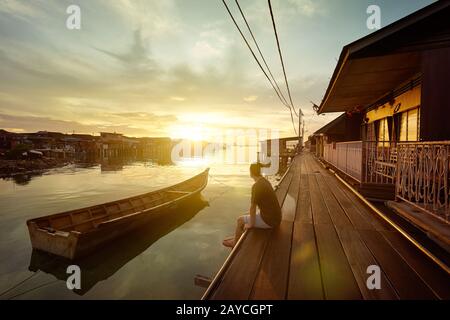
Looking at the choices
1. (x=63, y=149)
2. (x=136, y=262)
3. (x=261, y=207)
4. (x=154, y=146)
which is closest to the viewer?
(x=261, y=207)

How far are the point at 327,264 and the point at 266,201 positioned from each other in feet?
4.70

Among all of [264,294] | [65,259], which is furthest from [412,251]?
[65,259]

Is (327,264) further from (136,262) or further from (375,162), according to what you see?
(136,262)

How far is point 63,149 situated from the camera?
8394cm

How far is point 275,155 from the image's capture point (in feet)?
187

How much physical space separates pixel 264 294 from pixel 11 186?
38.0 meters

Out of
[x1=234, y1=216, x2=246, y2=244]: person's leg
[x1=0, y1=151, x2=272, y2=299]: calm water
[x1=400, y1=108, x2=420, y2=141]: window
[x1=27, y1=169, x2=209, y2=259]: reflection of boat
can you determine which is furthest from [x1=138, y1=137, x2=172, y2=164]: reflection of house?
[x1=234, y1=216, x2=246, y2=244]: person's leg

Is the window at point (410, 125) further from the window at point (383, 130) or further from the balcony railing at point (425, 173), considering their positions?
the balcony railing at point (425, 173)

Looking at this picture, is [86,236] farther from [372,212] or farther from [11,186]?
[11,186]

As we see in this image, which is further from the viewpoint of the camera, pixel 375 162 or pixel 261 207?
pixel 375 162

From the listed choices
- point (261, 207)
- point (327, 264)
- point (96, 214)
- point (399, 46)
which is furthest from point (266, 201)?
point (96, 214)

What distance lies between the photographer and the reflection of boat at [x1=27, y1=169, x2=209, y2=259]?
27.4ft

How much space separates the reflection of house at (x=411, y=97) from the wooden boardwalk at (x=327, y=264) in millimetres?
1251

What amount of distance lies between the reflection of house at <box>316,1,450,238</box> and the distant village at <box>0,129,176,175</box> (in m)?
53.0
